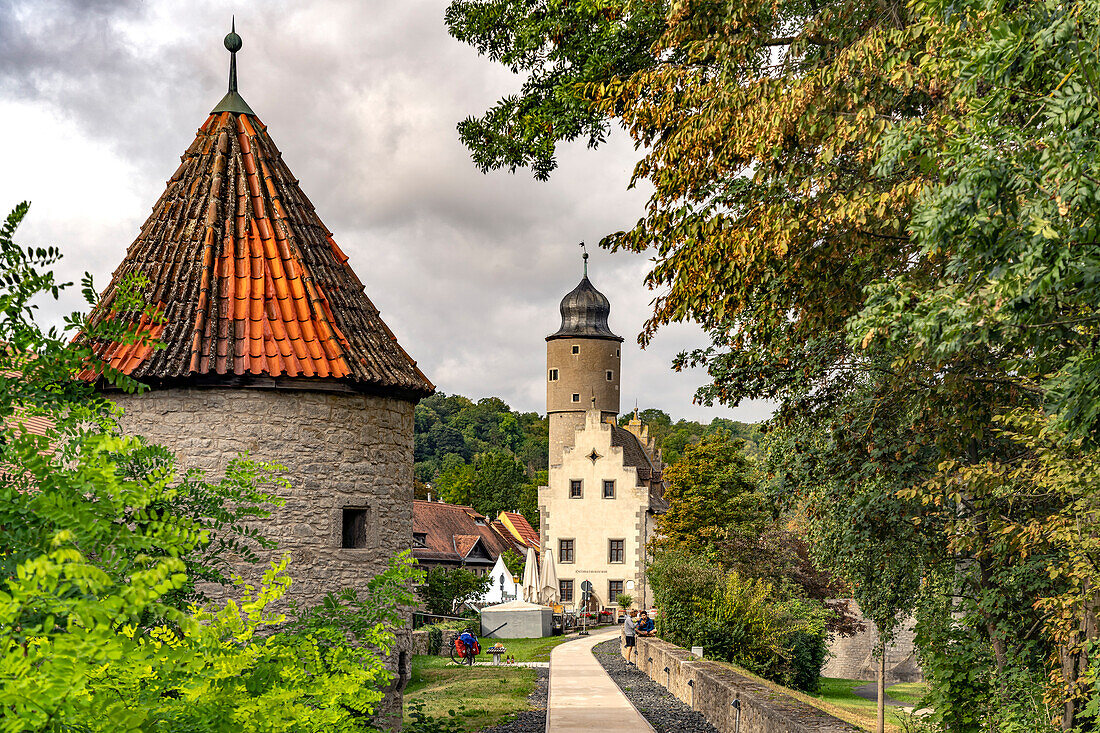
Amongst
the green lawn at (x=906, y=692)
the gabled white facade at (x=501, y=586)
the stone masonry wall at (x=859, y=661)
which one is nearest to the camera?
the green lawn at (x=906, y=692)

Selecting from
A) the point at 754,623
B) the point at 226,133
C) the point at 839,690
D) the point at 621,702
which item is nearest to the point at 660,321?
the point at 226,133

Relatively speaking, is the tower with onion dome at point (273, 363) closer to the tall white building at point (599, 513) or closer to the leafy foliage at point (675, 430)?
the tall white building at point (599, 513)

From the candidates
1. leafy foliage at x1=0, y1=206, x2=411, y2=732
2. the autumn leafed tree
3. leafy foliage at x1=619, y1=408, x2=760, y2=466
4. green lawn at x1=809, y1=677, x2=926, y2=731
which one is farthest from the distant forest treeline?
leafy foliage at x1=0, y1=206, x2=411, y2=732

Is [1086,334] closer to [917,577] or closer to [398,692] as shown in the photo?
[398,692]

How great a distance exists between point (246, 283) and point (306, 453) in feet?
6.73

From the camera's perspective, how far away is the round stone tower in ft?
210

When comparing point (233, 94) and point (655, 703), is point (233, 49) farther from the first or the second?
point (655, 703)

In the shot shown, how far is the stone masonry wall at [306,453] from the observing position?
10.3 meters

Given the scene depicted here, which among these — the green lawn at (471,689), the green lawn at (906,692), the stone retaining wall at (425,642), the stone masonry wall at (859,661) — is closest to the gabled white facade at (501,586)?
the stone masonry wall at (859,661)

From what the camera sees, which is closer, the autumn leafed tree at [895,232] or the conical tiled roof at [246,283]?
the autumn leafed tree at [895,232]

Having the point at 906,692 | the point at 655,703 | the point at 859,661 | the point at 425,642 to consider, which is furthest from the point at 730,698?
the point at 859,661

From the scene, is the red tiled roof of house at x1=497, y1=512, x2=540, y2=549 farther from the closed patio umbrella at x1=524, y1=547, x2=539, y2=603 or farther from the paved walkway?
the paved walkway

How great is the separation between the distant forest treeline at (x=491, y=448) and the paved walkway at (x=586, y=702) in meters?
56.2

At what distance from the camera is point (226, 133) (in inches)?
483
